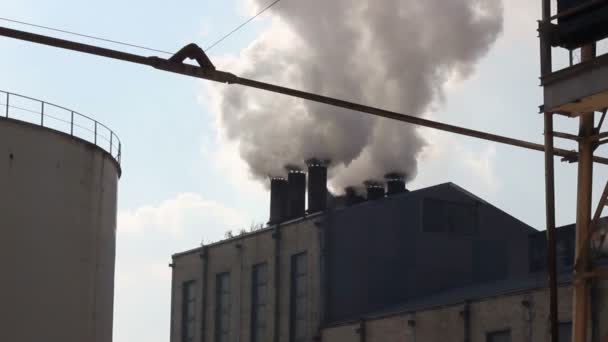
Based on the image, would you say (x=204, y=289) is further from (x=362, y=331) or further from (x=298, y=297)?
(x=362, y=331)

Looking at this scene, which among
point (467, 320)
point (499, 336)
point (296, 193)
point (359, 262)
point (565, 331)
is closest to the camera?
point (565, 331)

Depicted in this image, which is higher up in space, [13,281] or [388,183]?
[388,183]

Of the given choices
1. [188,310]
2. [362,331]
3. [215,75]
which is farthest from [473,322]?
[215,75]

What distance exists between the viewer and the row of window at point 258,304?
136ft

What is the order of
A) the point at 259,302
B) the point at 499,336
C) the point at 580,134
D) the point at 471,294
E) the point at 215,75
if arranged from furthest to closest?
the point at 259,302, the point at 471,294, the point at 499,336, the point at 580,134, the point at 215,75

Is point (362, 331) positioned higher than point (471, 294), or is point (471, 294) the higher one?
point (471, 294)

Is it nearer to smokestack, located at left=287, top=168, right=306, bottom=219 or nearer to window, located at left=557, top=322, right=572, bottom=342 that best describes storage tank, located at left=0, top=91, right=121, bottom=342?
window, located at left=557, top=322, right=572, bottom=342

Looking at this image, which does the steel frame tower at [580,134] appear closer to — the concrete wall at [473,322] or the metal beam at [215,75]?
the metal beam at [215,75]

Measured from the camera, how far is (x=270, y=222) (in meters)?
45.4

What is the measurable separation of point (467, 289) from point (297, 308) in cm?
662

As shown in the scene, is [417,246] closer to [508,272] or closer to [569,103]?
[508,272]

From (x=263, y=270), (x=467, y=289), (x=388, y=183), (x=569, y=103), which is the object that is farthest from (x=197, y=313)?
(x=569, y=103)

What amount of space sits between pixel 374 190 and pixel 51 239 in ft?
85.6

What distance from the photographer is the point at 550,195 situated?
50.4ft
